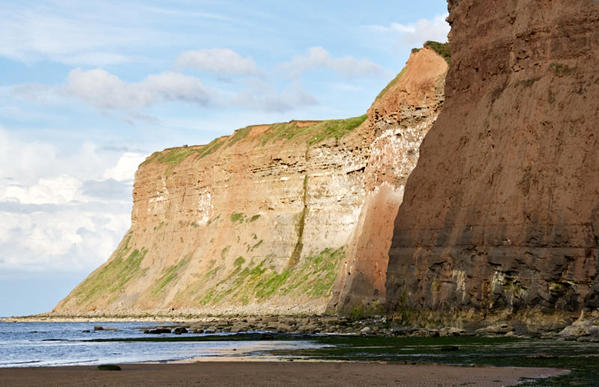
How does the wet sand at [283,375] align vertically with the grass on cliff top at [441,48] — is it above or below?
below

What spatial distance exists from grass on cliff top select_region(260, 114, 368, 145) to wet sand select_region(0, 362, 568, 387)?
67.2 m

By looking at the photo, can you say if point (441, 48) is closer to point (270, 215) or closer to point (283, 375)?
point (270, 215)

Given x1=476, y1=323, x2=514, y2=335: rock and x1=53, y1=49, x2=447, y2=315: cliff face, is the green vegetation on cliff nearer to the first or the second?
x1=53, y1=49, x2=447, y2=315: cliff face

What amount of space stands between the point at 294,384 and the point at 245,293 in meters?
70.1

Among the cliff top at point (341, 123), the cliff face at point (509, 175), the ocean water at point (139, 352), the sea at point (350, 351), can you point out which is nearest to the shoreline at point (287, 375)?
the sea at point (350, 351)

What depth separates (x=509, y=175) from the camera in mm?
42688

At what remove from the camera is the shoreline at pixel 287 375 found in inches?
827

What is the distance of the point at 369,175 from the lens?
234 ft

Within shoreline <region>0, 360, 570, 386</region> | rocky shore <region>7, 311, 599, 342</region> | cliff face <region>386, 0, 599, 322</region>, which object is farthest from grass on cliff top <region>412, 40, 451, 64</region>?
shoreline <region>0, 360, 570, 386</region>

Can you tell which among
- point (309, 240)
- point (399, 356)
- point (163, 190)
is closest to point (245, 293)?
point (309, 240)

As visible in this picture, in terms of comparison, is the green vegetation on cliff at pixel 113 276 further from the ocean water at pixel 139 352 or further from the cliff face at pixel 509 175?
the cliff face at pixel 509 175

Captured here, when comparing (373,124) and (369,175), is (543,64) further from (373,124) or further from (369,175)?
(373,124)

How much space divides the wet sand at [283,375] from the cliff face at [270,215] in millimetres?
38051

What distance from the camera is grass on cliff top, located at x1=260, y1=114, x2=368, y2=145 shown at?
94312mm
